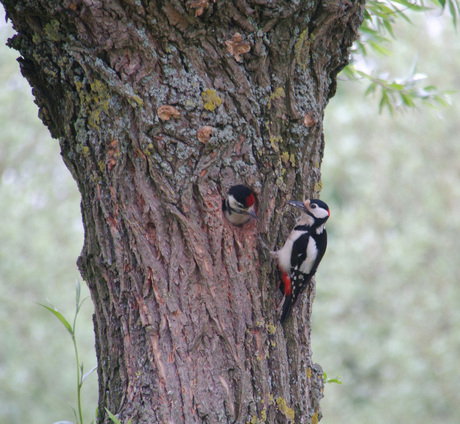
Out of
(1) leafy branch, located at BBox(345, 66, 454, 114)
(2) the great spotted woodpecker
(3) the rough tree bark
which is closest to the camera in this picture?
(3) the rough tree bark

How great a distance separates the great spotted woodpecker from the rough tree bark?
0.14 ft

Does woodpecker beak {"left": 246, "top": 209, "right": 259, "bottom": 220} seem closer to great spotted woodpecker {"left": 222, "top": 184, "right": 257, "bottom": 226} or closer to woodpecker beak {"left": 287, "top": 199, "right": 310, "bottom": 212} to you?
great spotted woodpecker {"left": 222, "top": 184, "right": 257, "bottom": 226}

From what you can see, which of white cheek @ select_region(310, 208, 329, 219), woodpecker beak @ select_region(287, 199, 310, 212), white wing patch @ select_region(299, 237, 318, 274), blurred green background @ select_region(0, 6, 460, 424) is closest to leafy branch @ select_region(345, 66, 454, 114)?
white cheek @ select_region(310, 208, 329, 219)

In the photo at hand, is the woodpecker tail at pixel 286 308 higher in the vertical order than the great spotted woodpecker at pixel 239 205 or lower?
lower

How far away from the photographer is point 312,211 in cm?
267

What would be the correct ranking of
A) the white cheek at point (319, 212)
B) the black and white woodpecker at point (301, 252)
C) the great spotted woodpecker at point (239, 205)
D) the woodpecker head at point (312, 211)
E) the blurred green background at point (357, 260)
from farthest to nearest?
the blurred green background at point (357, 260) → the white cheek at point (319, 212) → the woodpecker head at point (312, 211) → the black and white woodpecker at point (301, 252) → the great spotted woodpecker at point (239, 205)

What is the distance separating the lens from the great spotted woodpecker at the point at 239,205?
2227 millimetres

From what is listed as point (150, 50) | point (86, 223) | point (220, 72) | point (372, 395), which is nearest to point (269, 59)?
point (220, 72)

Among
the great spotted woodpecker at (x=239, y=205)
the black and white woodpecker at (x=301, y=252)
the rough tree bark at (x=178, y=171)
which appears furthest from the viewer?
the black and white woodpecker at (x=301, y=252)

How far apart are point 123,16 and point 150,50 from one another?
16 centimetres

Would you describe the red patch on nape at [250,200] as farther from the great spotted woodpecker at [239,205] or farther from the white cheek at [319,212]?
the white cheek at [319,212]

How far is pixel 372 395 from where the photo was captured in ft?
27.3

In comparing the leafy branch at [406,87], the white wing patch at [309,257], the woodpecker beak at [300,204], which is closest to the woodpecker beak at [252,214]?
the woodpecker beak at [300,204]

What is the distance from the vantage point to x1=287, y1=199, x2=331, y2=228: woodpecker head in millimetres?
2475
